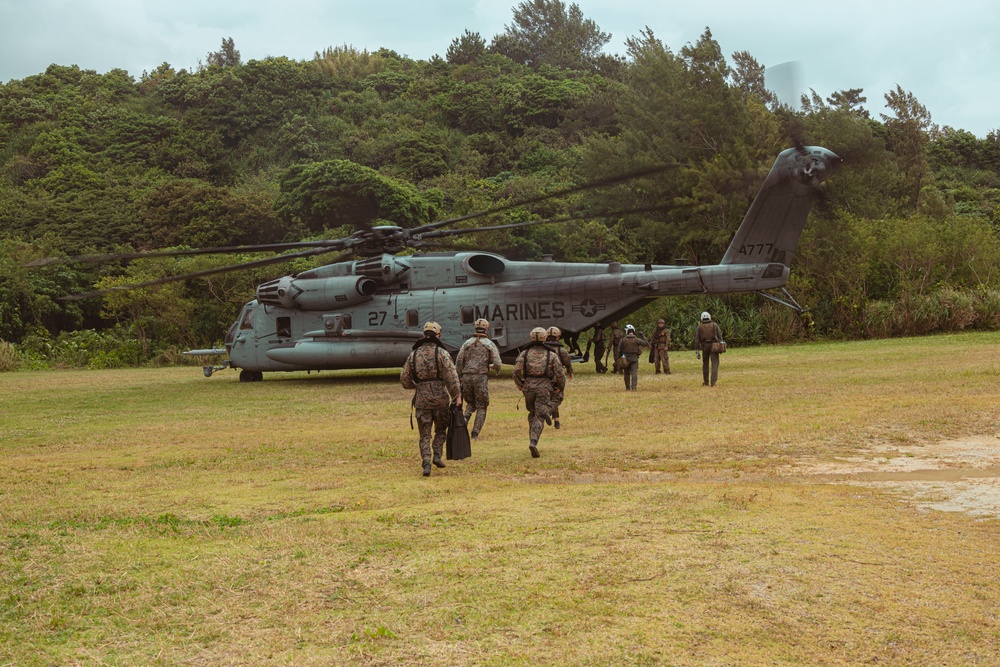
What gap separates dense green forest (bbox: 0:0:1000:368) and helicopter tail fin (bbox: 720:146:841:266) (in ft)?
11.3

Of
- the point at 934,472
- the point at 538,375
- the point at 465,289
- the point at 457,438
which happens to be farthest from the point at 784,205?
the point at 457,438

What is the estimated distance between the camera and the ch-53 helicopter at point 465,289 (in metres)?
20.5

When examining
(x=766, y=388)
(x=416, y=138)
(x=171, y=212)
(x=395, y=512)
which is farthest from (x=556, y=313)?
(x=416, y=138)

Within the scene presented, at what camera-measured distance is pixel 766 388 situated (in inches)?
675

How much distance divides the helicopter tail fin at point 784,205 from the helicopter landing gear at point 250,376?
44.1 ft

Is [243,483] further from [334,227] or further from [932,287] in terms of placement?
[334,227]

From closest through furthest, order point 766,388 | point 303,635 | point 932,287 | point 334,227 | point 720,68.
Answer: point 303,635 < point 766,388 < point 932,287 < point 720,68 < point 334,227

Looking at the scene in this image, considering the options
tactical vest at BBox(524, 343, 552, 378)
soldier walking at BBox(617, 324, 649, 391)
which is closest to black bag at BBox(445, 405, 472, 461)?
tactical vest at BBox(524, 343, 552, 378)

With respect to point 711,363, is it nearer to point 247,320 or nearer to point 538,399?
point 538,399

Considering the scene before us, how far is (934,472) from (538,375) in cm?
436

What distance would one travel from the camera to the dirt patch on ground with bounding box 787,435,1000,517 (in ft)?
24.0

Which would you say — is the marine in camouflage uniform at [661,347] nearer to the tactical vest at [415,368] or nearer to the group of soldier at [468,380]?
the group of soldier at [468,380]

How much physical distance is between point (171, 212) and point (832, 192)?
35436 millimetres

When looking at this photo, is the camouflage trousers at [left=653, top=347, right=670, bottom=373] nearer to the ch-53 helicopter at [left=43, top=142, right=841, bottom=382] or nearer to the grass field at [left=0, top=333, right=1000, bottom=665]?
the ch-53 helicopter at [left=43, top=142, right=841, bottom=382]
